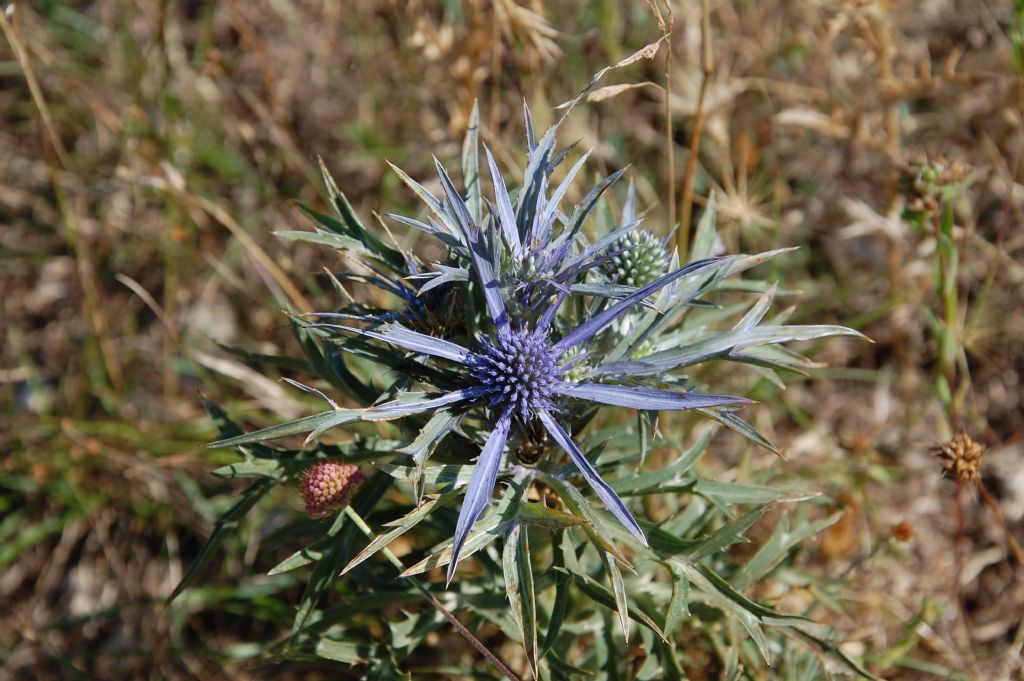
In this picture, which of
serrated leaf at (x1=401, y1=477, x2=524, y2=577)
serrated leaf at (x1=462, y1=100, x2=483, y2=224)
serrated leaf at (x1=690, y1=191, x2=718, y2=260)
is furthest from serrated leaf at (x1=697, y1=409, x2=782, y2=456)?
serrated leaf at (x1=462, y1=100, x2=483, y2=224)

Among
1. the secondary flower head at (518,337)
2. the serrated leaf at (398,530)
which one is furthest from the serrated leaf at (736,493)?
the serrated leaf at (398,530)

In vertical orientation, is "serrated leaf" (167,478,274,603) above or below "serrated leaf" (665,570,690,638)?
above

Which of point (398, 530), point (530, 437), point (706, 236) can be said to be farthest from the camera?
point (706, 236)

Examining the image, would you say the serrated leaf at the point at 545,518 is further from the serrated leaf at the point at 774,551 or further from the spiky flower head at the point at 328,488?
the serrated leaf at the point at 774,551

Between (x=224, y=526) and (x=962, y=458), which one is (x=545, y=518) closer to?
(x=224, y=526)

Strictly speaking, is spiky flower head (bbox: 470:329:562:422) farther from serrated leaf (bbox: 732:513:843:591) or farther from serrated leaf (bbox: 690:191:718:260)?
serrated leaf (bbox: 732:513:843:591)

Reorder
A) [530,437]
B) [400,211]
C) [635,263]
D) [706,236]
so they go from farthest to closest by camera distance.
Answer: [400,211], [706,236], [635,263], [530,437]

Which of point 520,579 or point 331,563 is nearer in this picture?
point 520,579

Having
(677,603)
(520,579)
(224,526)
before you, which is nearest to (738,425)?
(677,603)
